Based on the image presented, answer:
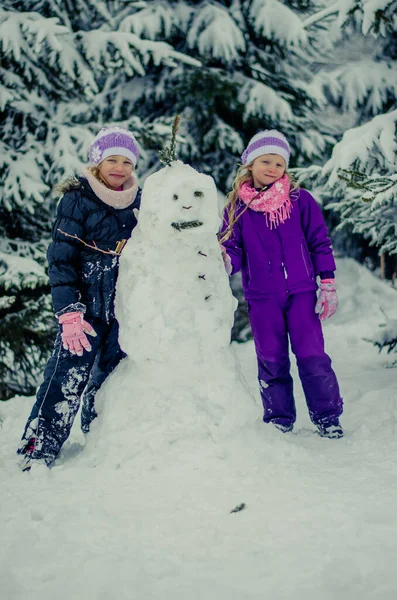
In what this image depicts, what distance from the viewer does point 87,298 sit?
321cm

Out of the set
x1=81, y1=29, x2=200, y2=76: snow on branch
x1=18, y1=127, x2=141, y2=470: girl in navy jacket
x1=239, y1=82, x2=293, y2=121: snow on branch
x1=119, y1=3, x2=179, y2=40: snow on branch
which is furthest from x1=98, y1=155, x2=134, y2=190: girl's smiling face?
x1=239, y1=82, x2=293, y2=121: snow on branch

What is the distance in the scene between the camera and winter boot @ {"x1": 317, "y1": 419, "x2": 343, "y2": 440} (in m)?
3.42

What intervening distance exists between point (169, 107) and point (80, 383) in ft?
21.9

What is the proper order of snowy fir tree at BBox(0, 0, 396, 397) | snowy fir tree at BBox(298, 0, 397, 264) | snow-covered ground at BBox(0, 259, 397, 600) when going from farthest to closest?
1. snowy fir tree at BBox(0, 0, 396, 397)
2. snowy fir tree at BBox(298, 0, 397, 264)
3. snow-covered ground at BBox(0, 259, 397, 600)

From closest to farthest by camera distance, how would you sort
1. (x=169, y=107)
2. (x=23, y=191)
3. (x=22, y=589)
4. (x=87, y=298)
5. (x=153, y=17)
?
1. (x=22, y=589)
2. (x=87, y=298)
3. (x=23, y=191)
4. (x=153, y=17)
5. (x=169, y=107)

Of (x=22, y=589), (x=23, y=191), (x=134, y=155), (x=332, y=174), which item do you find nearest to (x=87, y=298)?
(x=134, y=155)

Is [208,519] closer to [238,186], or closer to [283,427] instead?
[283,427]

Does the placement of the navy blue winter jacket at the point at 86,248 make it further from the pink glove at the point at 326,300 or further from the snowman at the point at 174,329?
the pink glove at the point at 326,300

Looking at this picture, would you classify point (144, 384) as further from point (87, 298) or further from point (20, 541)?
point (20, 541)

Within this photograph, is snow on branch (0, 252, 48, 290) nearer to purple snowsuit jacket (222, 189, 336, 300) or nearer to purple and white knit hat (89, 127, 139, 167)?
purple and white knit hat (89, 127, 139, 167)

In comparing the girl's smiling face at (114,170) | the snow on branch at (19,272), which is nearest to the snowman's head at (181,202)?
the girl's smiling face at (114,170)

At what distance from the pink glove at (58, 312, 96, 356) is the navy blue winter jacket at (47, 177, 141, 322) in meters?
0.14

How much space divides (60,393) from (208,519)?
131cm

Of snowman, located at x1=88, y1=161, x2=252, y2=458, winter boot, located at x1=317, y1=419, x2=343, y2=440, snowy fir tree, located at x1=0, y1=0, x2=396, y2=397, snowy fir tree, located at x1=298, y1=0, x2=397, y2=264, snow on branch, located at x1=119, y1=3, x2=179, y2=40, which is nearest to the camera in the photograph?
snowman, located at x1=88, y1=161, x2=252, y2=458
